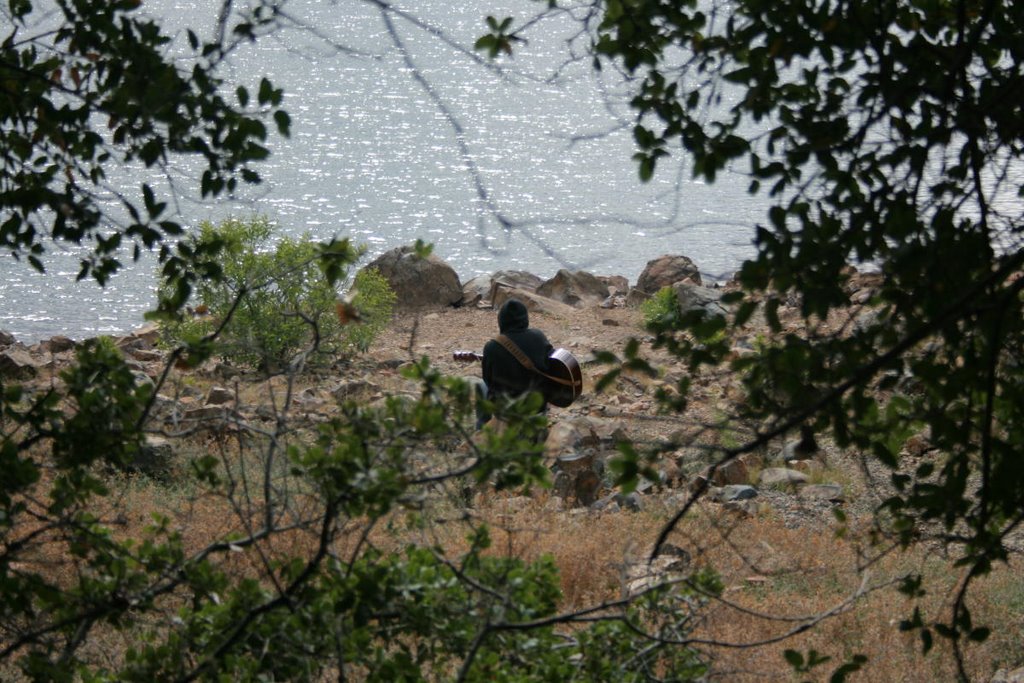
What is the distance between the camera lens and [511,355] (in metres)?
9.38

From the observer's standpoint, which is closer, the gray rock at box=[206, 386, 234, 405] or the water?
the gray rock at box=[206, 386, 234, 405]

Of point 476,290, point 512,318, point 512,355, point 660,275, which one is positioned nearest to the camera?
point 512,355

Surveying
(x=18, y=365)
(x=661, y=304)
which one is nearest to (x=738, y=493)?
(x=661, y=304)

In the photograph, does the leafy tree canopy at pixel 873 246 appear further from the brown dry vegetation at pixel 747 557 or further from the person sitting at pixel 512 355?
the person sitting at pixel 512 355

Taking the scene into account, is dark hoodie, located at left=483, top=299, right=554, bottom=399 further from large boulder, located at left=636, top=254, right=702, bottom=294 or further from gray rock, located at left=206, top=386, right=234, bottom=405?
large boulder, located at left=636, top=254, right=702, bottom=294

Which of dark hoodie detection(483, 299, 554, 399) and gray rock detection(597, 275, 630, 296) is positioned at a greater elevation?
dark hoodie detection(483, 299, 554, 399)

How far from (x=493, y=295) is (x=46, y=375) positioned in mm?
7674

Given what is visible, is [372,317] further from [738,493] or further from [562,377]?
[738,493]

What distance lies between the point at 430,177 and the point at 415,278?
559 centimetres

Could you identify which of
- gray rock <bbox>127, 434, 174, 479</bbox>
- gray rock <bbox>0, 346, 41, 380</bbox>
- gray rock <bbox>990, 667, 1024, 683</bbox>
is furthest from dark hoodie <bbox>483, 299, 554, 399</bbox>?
gray rock <bbox>0, 346, 41, 380</bbox>

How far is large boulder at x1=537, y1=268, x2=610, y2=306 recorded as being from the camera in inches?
766

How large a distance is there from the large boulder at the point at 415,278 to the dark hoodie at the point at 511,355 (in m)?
9.25

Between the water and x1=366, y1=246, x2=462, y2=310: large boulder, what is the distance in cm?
69

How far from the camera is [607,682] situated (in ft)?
10.7
